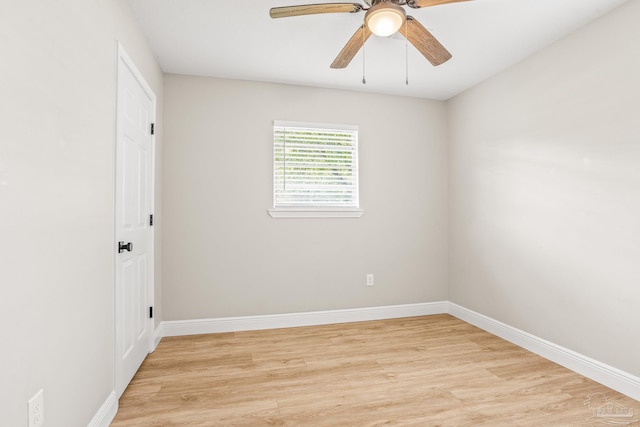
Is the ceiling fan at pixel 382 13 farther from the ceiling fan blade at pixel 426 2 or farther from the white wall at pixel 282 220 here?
the white wall at pixel 282 220

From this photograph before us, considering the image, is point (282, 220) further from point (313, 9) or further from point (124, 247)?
point (313, 9)

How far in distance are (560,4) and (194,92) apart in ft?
9.79

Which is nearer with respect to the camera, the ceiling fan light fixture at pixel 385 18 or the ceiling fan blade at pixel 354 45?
the ceiling fan light fixture at pixel 385 18

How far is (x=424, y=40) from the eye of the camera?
1961mm

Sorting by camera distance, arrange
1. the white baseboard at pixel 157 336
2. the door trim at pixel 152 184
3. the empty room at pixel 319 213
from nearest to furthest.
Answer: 1. the empty room at pixel 319 213
2. the door trim at pixel 152 184
3. the white baseboard at pixel 157 336

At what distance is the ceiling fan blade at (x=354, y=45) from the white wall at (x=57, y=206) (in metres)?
1.36

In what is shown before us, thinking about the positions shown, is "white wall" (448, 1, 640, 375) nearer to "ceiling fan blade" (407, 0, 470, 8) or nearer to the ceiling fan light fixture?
"ceiling fan blade" (407, 0, 470, 8)

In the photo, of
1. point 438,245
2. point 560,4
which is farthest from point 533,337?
point 560,4

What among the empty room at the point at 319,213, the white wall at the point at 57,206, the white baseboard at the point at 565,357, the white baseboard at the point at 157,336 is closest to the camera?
the white wall at the point at 57,206

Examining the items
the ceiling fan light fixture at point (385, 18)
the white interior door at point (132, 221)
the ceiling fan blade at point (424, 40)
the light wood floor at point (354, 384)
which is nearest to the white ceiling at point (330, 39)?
the ceiling fan blade at point (424, 40)

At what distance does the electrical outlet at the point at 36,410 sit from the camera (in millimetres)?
1175

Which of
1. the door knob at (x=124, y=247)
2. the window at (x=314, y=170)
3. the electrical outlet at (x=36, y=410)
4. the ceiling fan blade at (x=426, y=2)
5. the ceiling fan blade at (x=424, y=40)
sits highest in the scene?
the ceiling fan blade at (x=426, y=2)

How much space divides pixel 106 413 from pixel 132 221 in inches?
45.5

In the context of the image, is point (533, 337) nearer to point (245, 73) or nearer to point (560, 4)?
point (560, 4)
